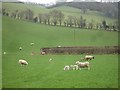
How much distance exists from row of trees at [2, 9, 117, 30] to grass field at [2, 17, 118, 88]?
635 cm

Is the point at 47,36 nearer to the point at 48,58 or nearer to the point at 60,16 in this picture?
the point at 60,16

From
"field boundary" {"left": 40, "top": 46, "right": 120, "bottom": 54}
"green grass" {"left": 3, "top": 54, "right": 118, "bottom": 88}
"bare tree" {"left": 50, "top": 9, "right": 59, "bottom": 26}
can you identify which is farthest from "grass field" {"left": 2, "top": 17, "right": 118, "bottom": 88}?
"bare tree" {"left": 50, "top": 9, "right": 59, "bottom": 26}

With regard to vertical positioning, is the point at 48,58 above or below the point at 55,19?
below

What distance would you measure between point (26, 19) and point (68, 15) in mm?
19735

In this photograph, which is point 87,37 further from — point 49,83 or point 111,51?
point 49,83

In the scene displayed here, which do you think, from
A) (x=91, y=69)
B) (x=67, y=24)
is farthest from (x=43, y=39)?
(x=91, y=69)

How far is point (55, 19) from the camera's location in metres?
95.4

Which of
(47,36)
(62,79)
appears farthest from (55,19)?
(62,79)

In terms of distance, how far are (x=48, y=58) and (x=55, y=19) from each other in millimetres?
58356

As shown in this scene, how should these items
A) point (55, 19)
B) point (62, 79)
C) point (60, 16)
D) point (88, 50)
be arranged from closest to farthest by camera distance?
point (62, 79), point (88, 50), point (55, 19), point (60, 16)

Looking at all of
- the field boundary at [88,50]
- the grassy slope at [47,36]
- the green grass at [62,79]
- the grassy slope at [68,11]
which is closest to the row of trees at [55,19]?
the grassy slope at [68,11]

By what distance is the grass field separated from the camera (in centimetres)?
2081

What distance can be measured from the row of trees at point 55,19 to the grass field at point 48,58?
6350 mm

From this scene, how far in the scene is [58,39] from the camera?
235 ft
